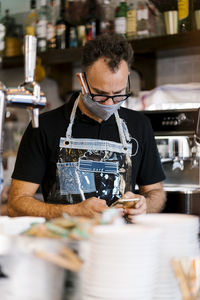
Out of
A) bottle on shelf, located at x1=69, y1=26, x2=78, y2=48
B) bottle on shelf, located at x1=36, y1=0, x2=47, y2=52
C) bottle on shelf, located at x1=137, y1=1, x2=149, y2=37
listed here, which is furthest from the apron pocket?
bottle on shelf, located at x1=36, y1=0, x2=47, y2=52

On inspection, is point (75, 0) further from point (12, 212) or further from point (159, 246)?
point (159, 246)

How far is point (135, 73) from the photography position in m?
3.44

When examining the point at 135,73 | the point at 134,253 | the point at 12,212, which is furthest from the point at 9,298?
the point at 135,73

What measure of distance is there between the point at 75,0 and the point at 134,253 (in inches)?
113

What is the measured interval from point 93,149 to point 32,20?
2060mm

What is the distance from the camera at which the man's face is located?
184cm

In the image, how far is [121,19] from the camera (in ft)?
10.3

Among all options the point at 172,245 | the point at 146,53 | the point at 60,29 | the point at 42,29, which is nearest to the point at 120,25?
the point at 146,53

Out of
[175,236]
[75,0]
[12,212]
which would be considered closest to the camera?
[175,236]

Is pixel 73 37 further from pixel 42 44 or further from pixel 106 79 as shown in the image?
pixel 106 79

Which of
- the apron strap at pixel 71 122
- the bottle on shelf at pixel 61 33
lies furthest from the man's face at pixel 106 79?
the bottle on shelf at pixel 61 33

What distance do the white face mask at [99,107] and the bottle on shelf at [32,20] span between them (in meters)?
1.87

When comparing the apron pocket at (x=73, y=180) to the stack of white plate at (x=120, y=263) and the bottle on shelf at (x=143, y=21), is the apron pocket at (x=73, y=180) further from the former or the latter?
the bottle on shelf at (x=143, y=21)

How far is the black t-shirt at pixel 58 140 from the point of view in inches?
75.8
